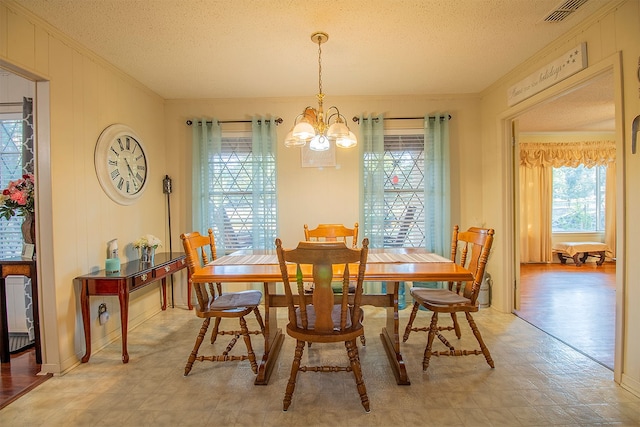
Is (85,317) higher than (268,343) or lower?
higher

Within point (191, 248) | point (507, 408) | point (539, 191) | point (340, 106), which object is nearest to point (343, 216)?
point (340, 106)

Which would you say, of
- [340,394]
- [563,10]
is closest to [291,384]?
[340,394]

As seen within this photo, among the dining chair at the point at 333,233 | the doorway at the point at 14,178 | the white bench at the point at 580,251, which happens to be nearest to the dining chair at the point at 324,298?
the dining chair at the point at 333,233

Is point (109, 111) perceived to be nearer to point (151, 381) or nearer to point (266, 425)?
point (151, 381)

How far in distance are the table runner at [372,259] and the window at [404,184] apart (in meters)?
1.33

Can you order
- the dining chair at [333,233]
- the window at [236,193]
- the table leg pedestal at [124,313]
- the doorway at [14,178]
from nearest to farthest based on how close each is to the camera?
the table leg pedestal at [124,313]
the doorway at [14,178]
the dining chair at [333,233]
the window at [236,193]

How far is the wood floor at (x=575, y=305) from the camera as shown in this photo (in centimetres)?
272

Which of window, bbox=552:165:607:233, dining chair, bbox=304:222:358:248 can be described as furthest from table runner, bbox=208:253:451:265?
window, bbox=552:165:607:233

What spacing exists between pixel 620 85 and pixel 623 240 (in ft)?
3.16

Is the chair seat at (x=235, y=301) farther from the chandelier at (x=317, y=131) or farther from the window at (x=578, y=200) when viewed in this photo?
the window at (x=578, y=200)

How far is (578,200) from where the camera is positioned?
6594 mm

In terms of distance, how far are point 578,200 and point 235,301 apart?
23.5ft

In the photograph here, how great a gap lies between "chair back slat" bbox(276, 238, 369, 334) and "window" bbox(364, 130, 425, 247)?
2093 mm

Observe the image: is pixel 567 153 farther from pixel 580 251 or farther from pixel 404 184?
pixel 404 184
